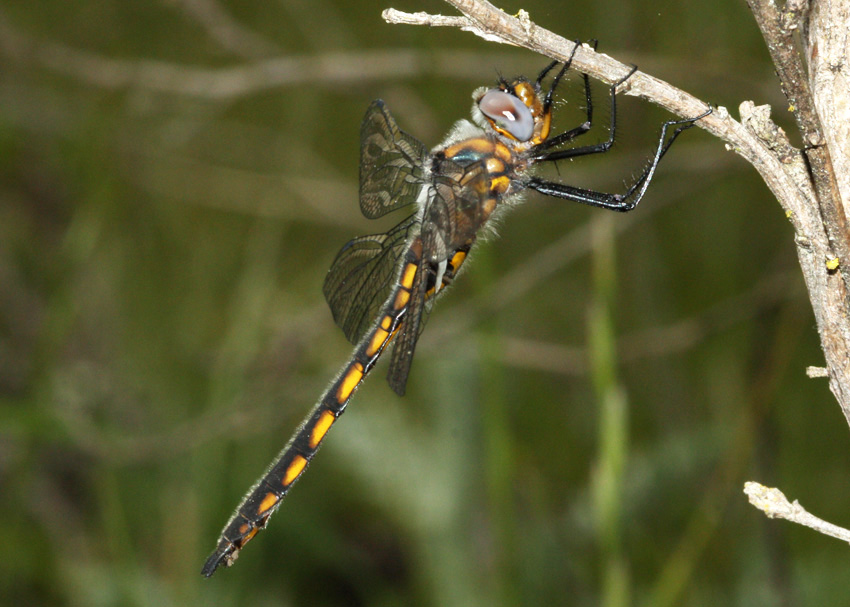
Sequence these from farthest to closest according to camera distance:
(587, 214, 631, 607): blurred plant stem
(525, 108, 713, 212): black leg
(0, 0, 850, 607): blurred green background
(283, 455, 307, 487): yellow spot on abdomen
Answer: (0, 0, 850, 607): blurred green background, (283, 455, 307, 487): yellow spot on abdomen, (587, 214, 631, 607): blurred plant stem, (525, 108, 713, 212): black leg

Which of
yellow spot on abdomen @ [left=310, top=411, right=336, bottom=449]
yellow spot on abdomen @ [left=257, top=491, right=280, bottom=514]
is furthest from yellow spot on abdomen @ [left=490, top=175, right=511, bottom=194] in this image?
yellow spot on abdomen @ [left=257, top=491, right=280, bottom=514]

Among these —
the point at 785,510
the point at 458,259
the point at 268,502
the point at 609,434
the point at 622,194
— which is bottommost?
the point at 268,502

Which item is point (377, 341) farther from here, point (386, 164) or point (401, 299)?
point (386, 164)

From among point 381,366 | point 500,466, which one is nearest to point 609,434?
point 500,466

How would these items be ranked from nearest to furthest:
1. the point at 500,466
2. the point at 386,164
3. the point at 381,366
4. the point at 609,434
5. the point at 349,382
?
1. the point at 609,434
2. the point at 349,382
3. the point at 500,466
4. the point at 386,164
5. the point at 381,366

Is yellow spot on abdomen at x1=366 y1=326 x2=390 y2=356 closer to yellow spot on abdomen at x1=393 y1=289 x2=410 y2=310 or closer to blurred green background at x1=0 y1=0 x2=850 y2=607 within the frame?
yellow spot on abdomen at x1=393 y1=289 x2=410 y2=310

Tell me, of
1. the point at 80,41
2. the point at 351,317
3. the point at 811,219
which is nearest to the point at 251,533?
the point at 351,317

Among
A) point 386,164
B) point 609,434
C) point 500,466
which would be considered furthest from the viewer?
point 386,164
